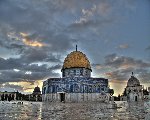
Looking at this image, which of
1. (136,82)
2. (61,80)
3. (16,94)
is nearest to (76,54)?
(61,80)

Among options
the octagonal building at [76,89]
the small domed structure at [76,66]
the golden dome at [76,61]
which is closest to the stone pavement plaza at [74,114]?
the octagonal building at [76,89]

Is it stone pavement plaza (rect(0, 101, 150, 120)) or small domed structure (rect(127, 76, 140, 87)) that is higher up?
small domed structure (rect(127, 76, 140, 87))

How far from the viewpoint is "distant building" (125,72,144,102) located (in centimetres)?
7475

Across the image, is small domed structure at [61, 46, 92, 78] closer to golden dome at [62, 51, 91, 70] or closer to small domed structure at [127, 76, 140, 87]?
golden dome at [62, 51, 91, 70]

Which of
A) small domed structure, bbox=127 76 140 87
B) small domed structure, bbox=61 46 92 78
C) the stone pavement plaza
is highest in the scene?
small domed structure, bbox=61 46 92 78

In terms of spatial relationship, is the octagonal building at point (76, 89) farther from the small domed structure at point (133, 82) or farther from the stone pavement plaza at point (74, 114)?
the stone pavement plaza at point (74, 114)

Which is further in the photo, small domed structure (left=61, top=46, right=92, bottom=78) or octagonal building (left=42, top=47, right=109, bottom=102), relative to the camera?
small domed structure (left=61, top=46, right=92, bottom=78)

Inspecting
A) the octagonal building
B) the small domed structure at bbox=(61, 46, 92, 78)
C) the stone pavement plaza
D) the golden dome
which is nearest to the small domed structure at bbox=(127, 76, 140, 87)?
the small domed structure at bbox=(61, 46, 92, 78)

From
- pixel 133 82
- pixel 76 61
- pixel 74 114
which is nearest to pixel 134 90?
pixel 133 82

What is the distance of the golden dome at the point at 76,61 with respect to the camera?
52.6m

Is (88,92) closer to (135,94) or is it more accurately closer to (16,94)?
(135,94)

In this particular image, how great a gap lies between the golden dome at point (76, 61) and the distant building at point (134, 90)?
1044 inches

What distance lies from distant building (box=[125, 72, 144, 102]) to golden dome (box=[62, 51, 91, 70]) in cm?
2651

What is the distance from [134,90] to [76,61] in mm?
30873
